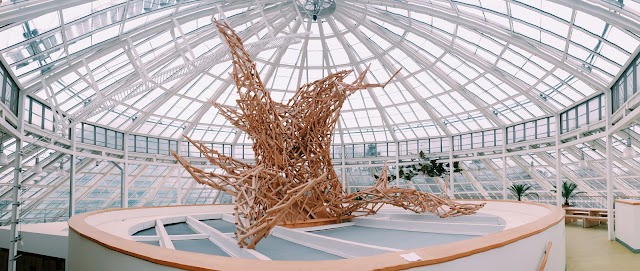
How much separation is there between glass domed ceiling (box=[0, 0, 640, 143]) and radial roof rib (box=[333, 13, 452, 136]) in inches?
2.3

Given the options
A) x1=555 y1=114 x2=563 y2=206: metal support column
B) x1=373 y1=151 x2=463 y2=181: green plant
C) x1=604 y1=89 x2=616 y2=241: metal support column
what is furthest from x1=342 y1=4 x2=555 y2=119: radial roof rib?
x1=373 y1=151 x2=463 y2=181: green plant

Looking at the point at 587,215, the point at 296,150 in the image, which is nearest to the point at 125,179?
the point at 296,150

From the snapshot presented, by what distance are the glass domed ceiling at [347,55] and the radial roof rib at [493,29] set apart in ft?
0.12

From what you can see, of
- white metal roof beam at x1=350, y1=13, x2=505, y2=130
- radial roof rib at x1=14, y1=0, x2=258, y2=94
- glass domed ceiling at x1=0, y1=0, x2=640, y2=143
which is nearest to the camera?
glass domed ceiling at x1=0, y1=0, x2=640, y2=143

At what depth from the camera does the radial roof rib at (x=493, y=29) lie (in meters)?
12.1

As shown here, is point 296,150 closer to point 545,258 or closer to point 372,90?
point 545,258

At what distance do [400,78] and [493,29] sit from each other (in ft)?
19.0

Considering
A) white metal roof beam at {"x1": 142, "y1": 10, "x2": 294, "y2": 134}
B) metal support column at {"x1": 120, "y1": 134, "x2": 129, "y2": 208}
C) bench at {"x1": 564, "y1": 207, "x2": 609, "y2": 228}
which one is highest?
white metal roof beam at {"x1": 142, "y1": 10, "x2": 294, "y2": 134}

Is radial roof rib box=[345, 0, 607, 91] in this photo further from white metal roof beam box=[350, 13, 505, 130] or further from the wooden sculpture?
the wooden sculpture

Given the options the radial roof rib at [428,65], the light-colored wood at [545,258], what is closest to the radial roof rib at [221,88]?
the radial roof rib at [428,65]

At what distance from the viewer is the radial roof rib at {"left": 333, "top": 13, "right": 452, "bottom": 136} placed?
49.0 feet

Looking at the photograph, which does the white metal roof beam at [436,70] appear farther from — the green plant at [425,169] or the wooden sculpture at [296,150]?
the wooden sculpture at [296,150]

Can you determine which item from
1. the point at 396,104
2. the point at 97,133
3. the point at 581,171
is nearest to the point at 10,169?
the point at 97,133

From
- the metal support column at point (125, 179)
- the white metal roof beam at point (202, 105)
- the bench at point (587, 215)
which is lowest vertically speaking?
the bench at point (587, 215)
